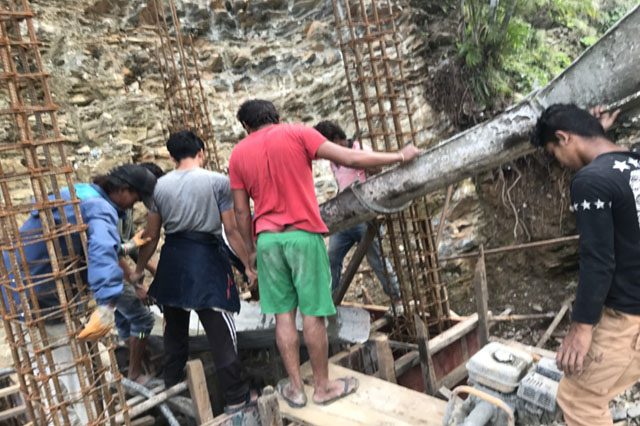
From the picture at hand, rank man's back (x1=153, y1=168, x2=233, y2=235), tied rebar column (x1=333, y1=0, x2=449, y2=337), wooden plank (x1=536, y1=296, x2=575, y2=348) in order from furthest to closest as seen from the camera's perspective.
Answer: wooden plank (x1=536, y1=296, x2=575, y2=348) → tied rebar column (x1=333, y1=0, x2=449, y2=337) → man's back (x1=153, y1=168, x2=233, y2=235)

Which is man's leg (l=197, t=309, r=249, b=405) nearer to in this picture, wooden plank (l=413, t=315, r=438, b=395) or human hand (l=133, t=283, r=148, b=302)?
human hand (l=133, t=283, r=148, b=302)

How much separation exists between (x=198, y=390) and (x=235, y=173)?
1.42 metres

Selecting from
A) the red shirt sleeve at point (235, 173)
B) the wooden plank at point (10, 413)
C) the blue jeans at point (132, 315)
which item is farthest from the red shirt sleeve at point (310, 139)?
the wooden plank at point (10, 413)

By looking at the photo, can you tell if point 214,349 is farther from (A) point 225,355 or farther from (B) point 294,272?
(B) point 294,272

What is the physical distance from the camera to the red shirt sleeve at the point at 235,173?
9.77 ft

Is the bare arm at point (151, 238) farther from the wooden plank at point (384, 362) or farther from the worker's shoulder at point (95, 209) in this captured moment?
the wooden plank at point (384, 362)

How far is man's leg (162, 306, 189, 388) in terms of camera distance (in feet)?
11.0

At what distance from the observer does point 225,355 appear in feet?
10.2

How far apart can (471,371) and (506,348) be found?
26 centimetres

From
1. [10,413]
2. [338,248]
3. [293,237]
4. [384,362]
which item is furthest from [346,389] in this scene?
[10,413]

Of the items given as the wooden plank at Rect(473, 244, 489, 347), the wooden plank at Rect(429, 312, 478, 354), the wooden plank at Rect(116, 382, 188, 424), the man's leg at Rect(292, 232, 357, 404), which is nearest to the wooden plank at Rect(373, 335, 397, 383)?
the wooden plank at Rect(429, 312, 478, 354)

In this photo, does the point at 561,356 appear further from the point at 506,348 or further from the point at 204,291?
the point at 204,291

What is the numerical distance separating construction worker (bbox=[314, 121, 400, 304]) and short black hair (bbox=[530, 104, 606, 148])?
2284mm

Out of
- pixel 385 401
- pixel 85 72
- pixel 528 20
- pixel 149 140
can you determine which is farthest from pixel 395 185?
pixel 528 20
